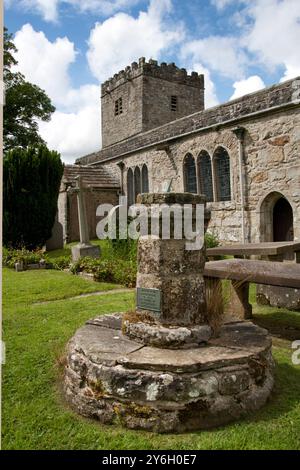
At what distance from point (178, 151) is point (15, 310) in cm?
899

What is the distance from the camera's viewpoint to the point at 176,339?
10.3 feet

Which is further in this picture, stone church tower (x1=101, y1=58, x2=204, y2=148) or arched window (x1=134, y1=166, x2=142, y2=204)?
stone church tower (x1=101, y1=58, x2=204, y2=148)

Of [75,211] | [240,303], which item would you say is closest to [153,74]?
[75,211]

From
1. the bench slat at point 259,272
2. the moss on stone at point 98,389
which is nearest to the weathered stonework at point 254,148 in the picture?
the bench slat at point 259,272

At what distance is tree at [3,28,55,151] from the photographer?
23.1m

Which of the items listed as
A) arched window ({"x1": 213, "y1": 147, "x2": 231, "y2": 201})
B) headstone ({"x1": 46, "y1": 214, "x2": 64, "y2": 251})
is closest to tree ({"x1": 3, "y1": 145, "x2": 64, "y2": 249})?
headstone ({"x1": 46, "y1": 214, "x2": 64, "y2": 251})

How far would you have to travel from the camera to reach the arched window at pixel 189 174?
1291cm

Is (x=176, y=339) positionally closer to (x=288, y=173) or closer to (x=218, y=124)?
(x=288, y=173)

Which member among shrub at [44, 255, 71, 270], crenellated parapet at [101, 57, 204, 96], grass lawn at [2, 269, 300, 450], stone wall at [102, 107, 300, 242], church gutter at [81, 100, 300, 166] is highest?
crenellated parapet at [101, 57, 204, 96]

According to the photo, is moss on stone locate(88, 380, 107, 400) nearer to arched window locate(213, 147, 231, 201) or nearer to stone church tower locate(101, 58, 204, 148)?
arched window locate(213, 147, 231, 201)

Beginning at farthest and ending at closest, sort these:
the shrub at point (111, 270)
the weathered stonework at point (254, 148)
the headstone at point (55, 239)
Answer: the headstone at point (55, 239), the weathered stonework at point (254, 148), the shrub at point (111, 270)

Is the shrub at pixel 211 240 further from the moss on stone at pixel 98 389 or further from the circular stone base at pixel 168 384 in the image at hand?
the moss on stone at pixel 98 389

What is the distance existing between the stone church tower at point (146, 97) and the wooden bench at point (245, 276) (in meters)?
20.0
